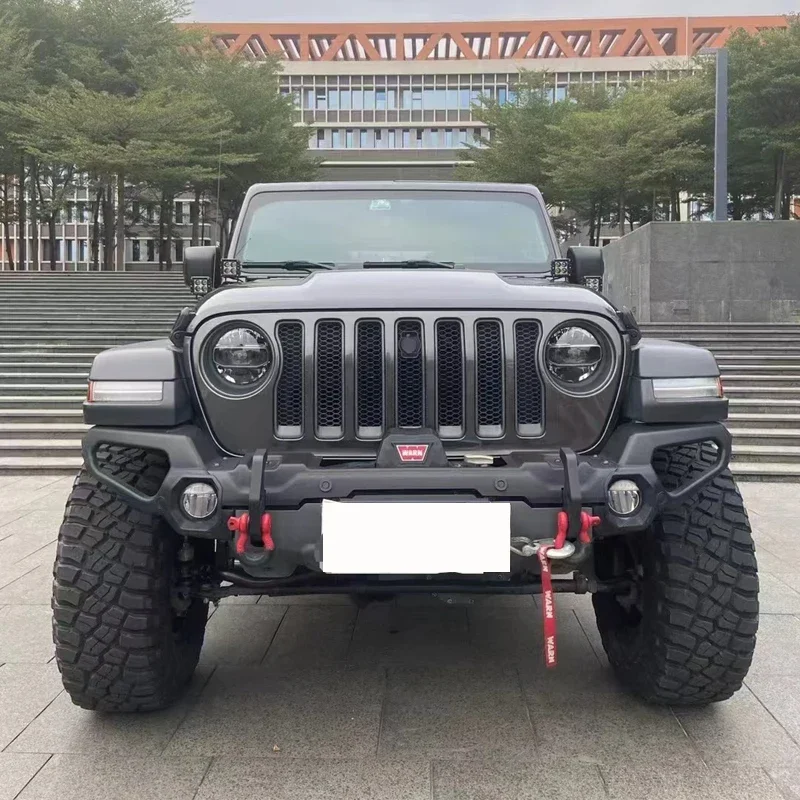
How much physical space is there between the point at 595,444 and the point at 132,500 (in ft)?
4.81

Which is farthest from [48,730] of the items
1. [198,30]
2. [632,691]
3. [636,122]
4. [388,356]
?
[198,30]

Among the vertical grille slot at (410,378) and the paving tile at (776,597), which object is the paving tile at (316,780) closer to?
the vertical grille slot at (410,378)

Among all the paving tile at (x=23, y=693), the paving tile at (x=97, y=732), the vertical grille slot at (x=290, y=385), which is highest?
the vertical grille slot at (x=290, y=385)

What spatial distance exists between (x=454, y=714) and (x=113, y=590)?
4.12 feet

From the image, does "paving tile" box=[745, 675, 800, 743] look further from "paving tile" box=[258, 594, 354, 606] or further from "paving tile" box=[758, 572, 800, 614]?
"paving tile" box=[258, 594, 354, 606]

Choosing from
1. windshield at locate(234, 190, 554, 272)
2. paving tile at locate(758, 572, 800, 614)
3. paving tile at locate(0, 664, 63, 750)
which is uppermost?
windshield at locate(234, 190, 554, 272)

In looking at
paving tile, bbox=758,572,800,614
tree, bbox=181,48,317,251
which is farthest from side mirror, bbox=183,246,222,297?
tree, bbox=181,48,317,251

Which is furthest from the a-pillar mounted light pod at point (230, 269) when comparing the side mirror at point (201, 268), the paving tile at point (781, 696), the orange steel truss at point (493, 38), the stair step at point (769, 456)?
the orange steel truss at point (493, 38)

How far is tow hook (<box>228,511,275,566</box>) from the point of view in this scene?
7.32ft

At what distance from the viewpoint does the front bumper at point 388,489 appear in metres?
2.24

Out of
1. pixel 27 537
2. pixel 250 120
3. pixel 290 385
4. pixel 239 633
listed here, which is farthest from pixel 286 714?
pixel 250 120

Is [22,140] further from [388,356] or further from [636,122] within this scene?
[388,356]

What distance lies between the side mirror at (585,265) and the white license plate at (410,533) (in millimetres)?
1739

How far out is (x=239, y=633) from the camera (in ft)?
11.8
